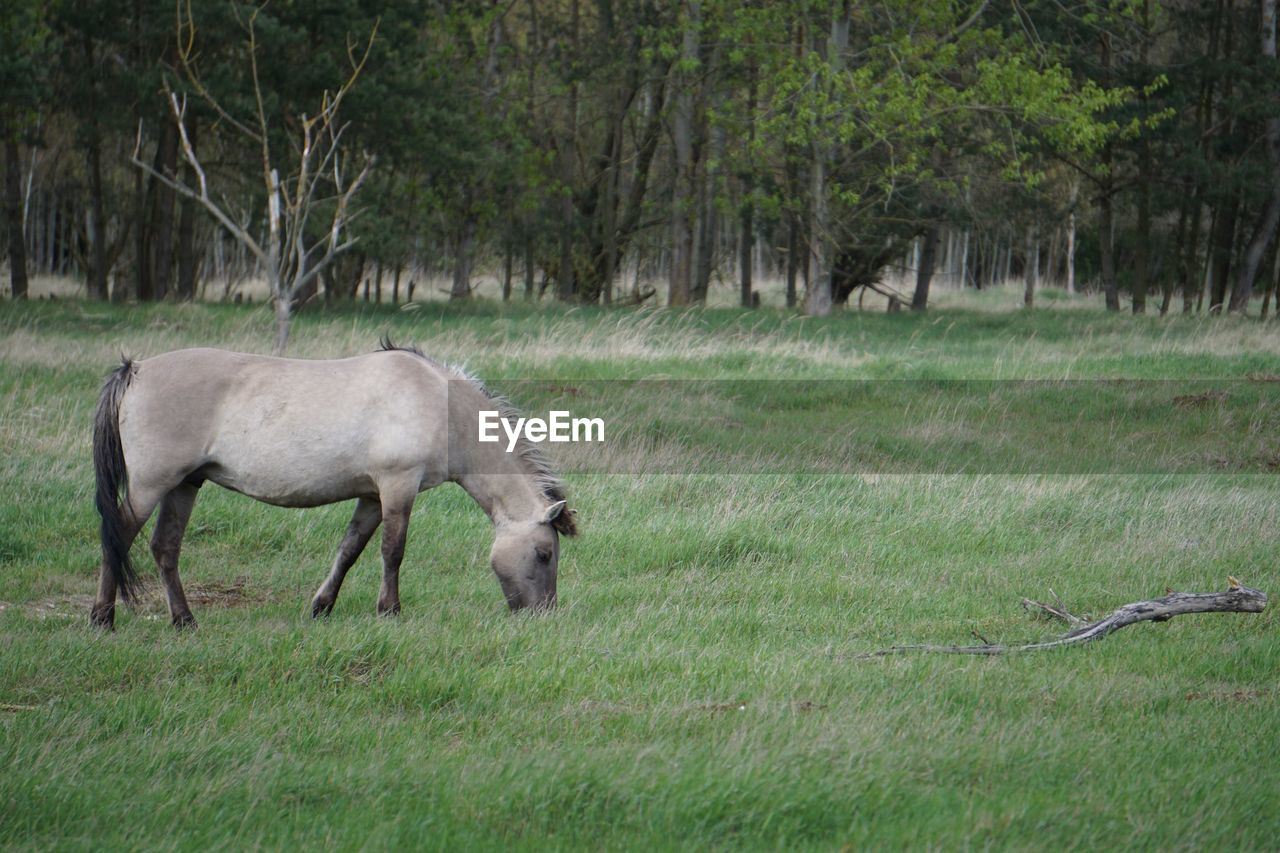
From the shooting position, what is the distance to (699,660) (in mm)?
6016

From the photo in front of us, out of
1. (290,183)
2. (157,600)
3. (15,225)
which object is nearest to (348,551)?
(157,600)

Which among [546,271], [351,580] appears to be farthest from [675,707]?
[546,271]

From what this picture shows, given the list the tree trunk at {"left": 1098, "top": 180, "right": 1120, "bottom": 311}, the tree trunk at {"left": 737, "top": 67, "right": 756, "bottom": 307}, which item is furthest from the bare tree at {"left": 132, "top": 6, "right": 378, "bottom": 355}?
the tree trunk at {"left": 1098, "top": 180, "right": 1120, "bottom": 311}

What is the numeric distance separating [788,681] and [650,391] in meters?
9.25

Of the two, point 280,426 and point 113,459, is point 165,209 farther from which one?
point 280,426

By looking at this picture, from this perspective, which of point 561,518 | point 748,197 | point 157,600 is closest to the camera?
point 561,518

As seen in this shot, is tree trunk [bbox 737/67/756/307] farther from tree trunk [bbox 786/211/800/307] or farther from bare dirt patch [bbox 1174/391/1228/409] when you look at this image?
bare dirt patch [bbox 1174/391/1228/409]

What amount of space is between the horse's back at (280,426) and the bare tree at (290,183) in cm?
913

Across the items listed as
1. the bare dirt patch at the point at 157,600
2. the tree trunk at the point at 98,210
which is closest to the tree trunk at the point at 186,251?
the tree trunk at the point at 98,210

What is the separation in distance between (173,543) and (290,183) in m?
20.7

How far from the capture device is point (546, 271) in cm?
3966

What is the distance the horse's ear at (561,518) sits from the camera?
7.13 metres

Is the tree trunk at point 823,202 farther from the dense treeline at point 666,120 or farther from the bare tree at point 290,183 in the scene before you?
the bare tree at point 290,183

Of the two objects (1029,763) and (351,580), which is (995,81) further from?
(1029,763)
